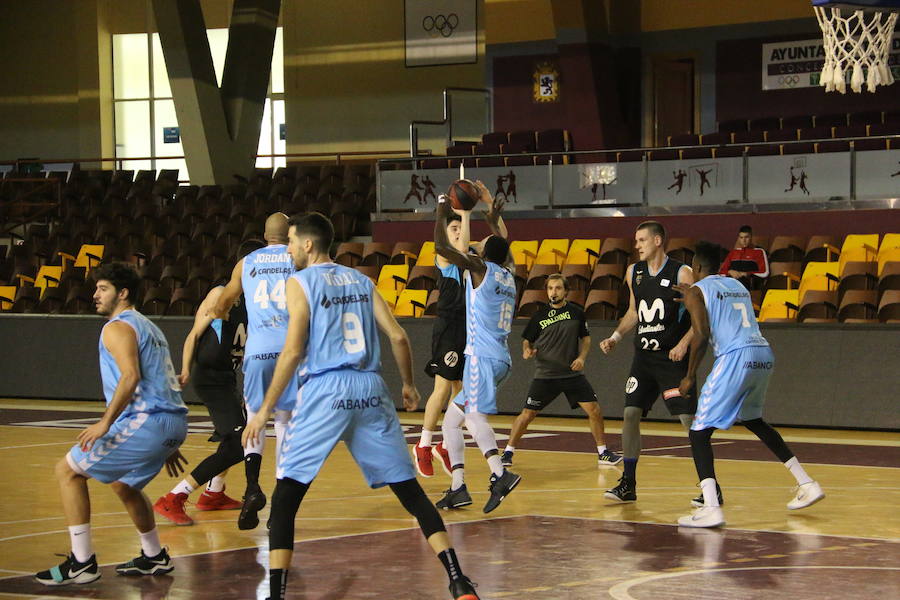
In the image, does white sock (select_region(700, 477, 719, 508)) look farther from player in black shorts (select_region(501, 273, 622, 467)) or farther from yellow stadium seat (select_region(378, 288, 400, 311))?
yellow stadium seat (select_region(378, 288, 400, 311))

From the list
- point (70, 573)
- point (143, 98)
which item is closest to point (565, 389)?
point (70, 573)

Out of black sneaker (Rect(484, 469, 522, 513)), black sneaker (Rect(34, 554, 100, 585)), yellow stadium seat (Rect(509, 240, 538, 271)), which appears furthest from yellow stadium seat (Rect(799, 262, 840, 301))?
black sneaker (Rect(34, 554, 100, 585))

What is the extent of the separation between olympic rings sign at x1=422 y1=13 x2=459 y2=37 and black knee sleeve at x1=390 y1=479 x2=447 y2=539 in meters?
25.2

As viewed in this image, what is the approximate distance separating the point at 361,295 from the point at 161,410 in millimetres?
1455

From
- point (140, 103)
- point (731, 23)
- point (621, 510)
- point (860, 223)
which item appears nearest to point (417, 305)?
point (860, 223)

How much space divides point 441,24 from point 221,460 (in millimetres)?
23097

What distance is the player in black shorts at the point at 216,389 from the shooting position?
9.14 meters

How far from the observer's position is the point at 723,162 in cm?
1923

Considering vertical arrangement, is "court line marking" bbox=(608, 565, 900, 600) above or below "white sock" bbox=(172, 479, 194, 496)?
below

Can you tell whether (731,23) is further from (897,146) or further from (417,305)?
(417,305)

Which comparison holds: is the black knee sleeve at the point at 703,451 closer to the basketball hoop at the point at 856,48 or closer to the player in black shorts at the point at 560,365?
the player in black shorts at the point at 560,365

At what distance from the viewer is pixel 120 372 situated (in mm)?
7156

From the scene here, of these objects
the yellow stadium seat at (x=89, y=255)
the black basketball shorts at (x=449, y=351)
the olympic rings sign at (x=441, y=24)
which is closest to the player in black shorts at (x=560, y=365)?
the black basketball shorts at (x=449, y=351)

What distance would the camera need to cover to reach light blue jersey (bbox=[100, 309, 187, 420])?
7195 mm
